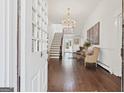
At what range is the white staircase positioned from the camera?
532 inches

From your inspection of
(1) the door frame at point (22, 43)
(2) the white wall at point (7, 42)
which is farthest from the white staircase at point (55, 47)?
(2) the white wall at point (7, 42)

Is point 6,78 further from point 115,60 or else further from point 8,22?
point 115,60

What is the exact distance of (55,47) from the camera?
48.0 feet

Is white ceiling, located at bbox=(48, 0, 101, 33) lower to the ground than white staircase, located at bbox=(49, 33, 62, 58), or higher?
higher

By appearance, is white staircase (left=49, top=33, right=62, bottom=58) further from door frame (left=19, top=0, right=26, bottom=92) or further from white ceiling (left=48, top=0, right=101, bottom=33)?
door frame (left=19, top=0, right=26, bottom=92)

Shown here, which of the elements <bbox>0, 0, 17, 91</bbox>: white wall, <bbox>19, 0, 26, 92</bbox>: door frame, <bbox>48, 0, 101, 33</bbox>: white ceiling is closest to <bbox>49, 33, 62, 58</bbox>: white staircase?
<bbox>48, 0, 101, 33</bbox>: white ceiling

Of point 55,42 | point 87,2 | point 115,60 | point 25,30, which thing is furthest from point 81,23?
point 25,30

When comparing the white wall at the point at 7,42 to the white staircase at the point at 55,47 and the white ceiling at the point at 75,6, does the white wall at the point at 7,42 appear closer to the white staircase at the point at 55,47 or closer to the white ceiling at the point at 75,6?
the white ceiling at the point at 75,6

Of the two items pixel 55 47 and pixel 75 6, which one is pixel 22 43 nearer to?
pixel 75 6

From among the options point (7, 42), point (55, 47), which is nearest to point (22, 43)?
point (7, 42)

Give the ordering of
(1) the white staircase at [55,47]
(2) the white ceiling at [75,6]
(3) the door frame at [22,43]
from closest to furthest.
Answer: (3) the door frame at [22,43]
(2) the white ceiling at [75,6]
(1) the white staircase at [55,47]

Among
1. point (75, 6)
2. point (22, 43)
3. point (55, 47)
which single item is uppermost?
point (75, 6)

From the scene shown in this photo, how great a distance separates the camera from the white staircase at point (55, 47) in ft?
44.4

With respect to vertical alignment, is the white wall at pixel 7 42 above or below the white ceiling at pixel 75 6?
below
